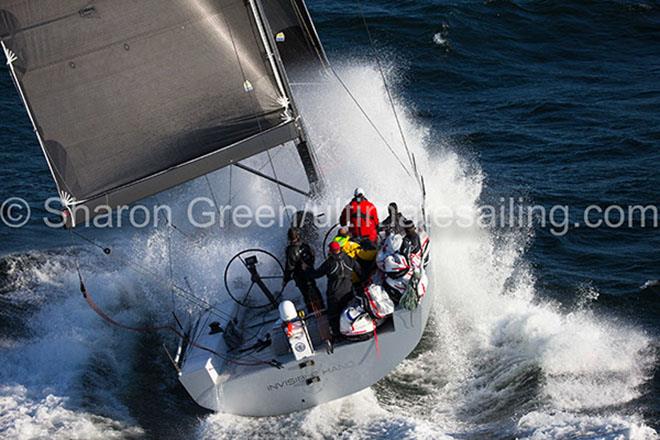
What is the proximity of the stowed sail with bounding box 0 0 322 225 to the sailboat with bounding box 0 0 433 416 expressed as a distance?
12 mm

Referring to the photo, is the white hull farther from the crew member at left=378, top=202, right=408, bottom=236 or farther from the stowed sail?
the stowed sail

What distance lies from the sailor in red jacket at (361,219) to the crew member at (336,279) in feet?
2.56

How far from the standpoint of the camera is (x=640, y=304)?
38.2 feet

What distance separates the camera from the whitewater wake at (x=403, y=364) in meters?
9.50

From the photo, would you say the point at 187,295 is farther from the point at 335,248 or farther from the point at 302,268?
the point at 335,248

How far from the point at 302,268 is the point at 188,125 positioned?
2152 millimetres

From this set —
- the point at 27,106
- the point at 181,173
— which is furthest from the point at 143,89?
the point at 27,106

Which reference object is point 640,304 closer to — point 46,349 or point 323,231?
point 323,231

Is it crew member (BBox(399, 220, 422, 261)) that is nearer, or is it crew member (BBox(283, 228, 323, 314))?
crew member (BBox(399, 220, 422, 261))

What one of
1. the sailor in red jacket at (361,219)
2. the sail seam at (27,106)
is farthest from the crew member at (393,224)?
the sail seam at (27,106)

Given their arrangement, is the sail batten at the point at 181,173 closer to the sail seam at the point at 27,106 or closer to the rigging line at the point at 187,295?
the sail seam at the point at 27,106

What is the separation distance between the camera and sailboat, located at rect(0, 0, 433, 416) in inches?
361

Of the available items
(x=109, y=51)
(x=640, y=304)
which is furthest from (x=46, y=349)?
(x=640, y=304)

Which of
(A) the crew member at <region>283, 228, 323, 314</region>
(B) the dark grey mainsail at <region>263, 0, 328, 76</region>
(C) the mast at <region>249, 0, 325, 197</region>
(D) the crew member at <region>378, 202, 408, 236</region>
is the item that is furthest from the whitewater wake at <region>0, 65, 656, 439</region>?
(B) the dark grey mainsail at <region>263, 0, 328, 76</region>
